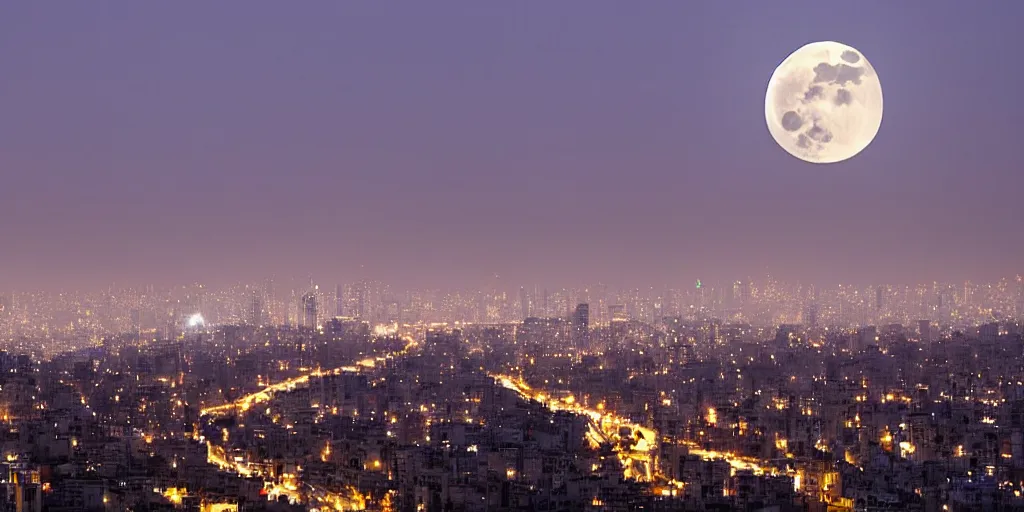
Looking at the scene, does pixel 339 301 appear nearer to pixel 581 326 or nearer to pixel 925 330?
pixel 581 326

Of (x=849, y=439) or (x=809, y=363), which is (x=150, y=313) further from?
(x=849, y=439)

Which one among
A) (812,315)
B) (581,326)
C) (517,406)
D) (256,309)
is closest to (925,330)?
(812,315)

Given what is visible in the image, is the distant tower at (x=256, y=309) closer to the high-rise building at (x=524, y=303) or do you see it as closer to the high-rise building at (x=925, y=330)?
the high-rise building at (x=524, y=303)

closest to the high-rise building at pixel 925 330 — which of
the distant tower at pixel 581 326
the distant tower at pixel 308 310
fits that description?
the distant tower at pixel 581 326

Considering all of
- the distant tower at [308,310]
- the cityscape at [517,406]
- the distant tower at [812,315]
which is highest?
the distant tower at [308,310]

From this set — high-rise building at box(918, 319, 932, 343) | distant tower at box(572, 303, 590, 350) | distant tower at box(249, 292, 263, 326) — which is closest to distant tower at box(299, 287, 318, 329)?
distant tower at box(249, 292, 263, 326)

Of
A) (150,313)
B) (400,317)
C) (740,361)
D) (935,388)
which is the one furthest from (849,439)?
(400,317)
